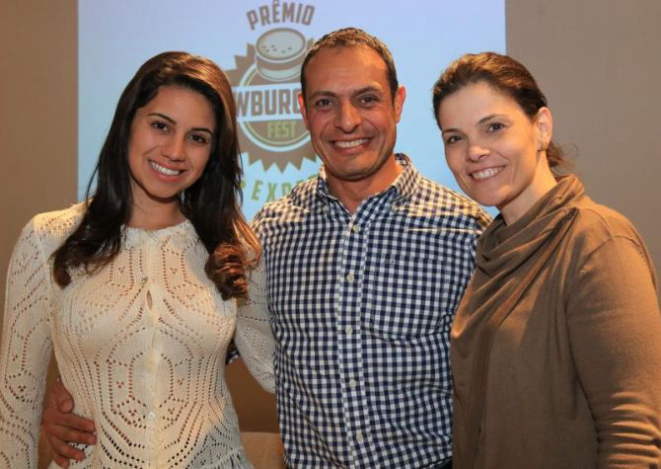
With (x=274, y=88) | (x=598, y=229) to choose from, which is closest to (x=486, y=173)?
(x=598, y=229)

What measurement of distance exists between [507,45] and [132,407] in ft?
6.64

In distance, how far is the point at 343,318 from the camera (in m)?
1.90

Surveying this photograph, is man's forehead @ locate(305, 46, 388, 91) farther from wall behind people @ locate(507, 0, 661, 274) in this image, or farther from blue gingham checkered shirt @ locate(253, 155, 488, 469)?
wall behind people @ locate(507, 0, 661, 274)

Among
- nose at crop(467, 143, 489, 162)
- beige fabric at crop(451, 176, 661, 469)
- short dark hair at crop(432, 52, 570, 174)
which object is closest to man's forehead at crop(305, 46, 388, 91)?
short dark hair at crop(432, 52, 570, 174)

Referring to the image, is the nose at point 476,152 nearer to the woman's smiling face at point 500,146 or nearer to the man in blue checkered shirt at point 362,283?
the woman's smiling face at point 500,146

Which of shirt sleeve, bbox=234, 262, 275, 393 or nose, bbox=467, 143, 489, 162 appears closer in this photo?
A: nose, bbox=467, 143, 489, 162

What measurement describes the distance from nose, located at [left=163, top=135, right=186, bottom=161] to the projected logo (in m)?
1.28

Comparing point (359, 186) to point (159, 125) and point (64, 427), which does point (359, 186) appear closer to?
point (159, 125)

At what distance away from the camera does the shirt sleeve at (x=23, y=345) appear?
1.82 meters

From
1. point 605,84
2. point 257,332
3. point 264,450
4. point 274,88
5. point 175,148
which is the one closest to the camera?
point 175,148

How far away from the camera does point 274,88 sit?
3.14 meters

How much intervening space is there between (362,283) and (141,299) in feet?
1.82

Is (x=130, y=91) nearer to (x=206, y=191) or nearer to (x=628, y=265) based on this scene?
(x=206, y=191)

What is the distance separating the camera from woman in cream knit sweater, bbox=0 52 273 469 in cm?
174
